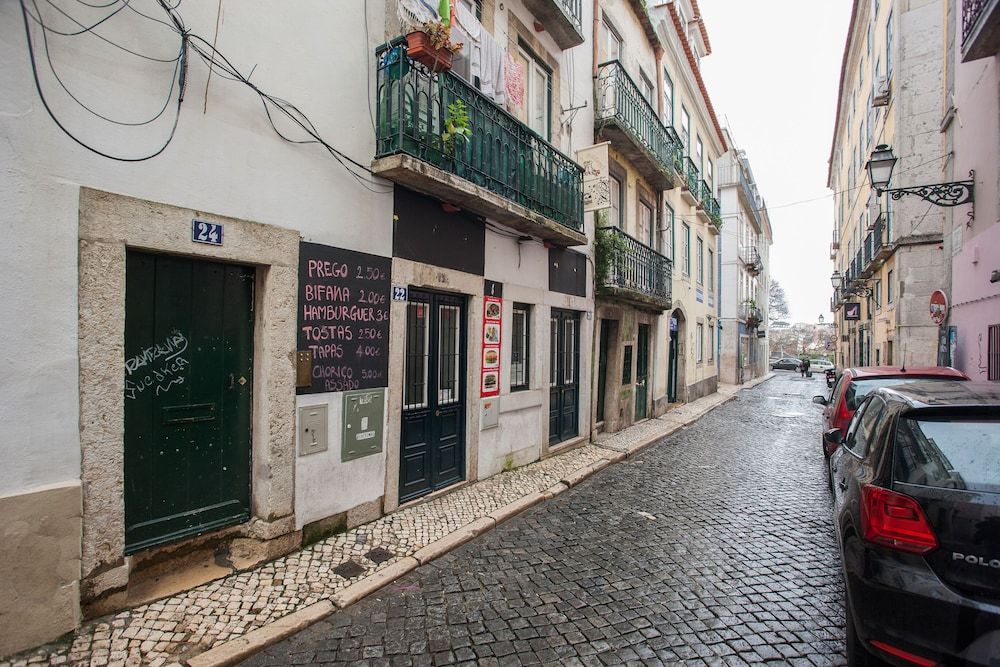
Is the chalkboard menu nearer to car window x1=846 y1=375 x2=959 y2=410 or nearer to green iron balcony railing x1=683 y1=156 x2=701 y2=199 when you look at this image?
car window x1=846 y1=375 x2=959 y2=410

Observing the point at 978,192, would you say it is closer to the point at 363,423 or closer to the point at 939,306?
the point at 939,306

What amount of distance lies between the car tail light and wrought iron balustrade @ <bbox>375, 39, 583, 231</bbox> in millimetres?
4548

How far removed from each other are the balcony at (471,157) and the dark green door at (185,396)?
2.04 m

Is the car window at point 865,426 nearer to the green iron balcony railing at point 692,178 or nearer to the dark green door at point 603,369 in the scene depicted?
the dark green door at point 603,369

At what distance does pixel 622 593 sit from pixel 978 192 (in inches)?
376

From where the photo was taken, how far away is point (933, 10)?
489 inches

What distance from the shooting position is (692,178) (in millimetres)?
16141

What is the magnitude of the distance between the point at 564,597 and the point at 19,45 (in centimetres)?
506

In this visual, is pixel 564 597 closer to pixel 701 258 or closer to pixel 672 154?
pixel 672 154

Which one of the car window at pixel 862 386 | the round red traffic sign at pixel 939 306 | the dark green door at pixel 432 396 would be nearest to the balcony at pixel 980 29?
the round red traffic sign at pixel 939 306

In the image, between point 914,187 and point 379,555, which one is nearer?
point 379,555

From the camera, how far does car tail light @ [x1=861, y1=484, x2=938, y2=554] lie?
241 cm

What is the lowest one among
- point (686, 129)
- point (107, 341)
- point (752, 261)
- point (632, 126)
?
point (107, 341)

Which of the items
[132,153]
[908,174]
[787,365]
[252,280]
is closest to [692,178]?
[908,174]
